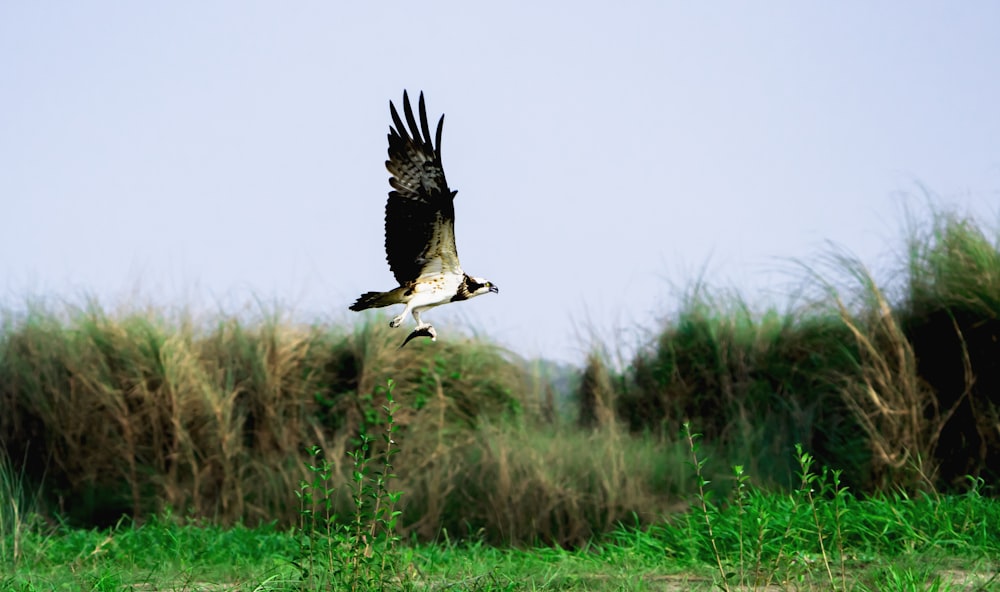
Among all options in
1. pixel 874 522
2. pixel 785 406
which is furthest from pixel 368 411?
pixel 874 522

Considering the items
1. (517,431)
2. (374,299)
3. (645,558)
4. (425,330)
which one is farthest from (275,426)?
(425,330)

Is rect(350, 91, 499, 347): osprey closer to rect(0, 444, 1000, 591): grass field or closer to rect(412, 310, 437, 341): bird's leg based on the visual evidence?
rect(412, 310, 437, 341): bird's leg

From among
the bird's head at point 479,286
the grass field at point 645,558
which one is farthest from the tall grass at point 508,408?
the bird's head at point 479,286

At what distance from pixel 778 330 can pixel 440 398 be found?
312 centimetres

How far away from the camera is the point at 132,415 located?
8.45m

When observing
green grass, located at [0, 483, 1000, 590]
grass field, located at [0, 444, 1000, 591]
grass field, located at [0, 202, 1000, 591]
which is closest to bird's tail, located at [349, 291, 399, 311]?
grass field, located at [0, 444, 1000, 591]

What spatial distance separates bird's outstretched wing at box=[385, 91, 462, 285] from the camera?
2488 mm

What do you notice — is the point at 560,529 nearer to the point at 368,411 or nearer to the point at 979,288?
the point at 368,411

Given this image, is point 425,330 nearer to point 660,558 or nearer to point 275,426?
point 660,558

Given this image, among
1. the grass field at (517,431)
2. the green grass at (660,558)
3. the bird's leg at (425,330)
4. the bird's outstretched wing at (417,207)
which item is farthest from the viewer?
the grass field at (517,431)

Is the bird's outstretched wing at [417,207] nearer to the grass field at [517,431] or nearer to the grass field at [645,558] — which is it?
the grass field at [645,558]

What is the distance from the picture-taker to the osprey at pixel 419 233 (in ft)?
7.46

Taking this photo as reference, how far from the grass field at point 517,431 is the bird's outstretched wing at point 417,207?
261 cm

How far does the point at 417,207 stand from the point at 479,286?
0.48 meters
